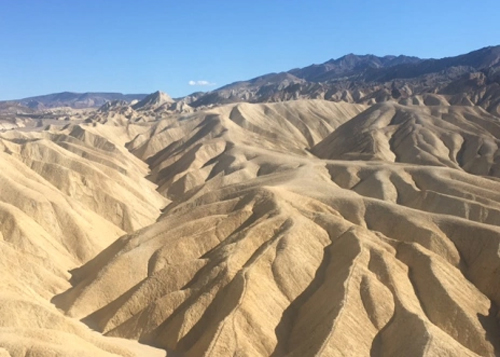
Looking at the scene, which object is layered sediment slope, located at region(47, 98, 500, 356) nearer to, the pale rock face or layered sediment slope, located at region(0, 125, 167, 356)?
the pale rock face

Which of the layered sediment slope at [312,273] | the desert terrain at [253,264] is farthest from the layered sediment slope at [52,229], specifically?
the layered sediment slope at [312,273]

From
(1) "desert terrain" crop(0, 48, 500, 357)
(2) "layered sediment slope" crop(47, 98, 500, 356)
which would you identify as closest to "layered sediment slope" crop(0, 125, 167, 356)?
(1) "desert terrain" crop(0, 48, 500, 357)

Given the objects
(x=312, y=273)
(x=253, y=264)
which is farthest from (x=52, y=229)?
(x=312, y=273)

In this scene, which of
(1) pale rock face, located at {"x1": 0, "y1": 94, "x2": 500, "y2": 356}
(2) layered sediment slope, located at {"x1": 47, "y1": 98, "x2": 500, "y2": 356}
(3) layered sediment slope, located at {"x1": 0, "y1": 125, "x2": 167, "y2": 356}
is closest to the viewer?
(3) layered sediment slope, located at {"x1": 0, "y1": 125, "x2": 167, "y2": 356}

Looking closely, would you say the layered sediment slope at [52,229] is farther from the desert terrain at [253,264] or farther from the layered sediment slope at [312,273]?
the layered sediment slope at [312,273]

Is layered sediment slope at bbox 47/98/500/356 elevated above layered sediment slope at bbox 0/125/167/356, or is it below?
below

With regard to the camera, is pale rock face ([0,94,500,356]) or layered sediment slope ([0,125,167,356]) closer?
layered sediment slope ([0,125,167,356])

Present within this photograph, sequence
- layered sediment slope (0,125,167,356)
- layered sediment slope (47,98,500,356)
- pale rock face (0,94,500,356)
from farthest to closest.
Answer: layered sediment slope (47,98,500,356) < pale rock face (0,94,500,356) < layered sediment slope (0,125,167,356)

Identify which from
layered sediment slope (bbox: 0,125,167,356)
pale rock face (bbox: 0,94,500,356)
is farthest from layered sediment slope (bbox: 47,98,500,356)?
layered sediment slope (bbox: 0,125,167,356)
